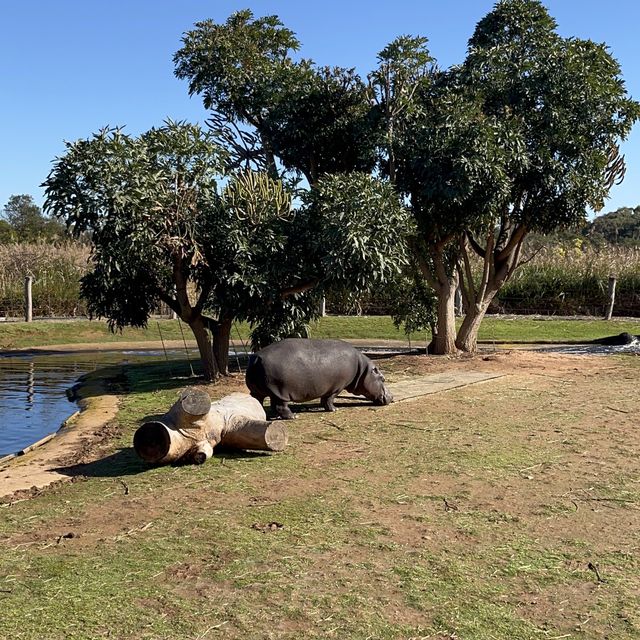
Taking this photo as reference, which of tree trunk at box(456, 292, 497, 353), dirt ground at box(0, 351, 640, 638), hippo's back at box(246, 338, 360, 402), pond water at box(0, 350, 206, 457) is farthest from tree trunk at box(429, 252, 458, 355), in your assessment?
hippo's back at box(246, 338, 360, 402)

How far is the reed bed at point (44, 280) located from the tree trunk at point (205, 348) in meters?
14.0

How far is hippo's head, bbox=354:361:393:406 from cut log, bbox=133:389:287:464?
2.56m

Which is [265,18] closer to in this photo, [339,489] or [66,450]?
[66,450]

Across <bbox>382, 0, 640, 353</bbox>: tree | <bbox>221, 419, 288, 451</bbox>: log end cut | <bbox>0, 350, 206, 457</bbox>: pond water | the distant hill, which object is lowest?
<bbox>0, 350, 206, 457</bbox>: pond water

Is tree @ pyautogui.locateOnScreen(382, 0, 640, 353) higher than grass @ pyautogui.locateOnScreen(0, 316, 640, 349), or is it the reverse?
tree @ pyautogui.locateOnScreen(382, 0, 640, 353)

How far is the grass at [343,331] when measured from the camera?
23.3 m

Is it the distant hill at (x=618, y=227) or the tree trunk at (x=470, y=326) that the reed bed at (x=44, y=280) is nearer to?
the tree trunk at (x=470, y=326)

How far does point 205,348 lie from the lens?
1341 centimetres

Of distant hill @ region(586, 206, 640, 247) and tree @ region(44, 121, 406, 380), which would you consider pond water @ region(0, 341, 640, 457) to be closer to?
tree @ region(44, 121, 406, 380)

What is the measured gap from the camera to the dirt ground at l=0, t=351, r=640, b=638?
4984 mm

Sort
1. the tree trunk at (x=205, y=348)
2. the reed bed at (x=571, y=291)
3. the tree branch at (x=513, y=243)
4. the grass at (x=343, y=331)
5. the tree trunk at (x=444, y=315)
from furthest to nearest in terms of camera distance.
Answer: the reed bed at (x=571, y=291), the grass at (x=343, y=331), the tree trunk at (x=444, y=315), the tree branch at (x=513, y=243), the tree trunk at (x=205, y=348)

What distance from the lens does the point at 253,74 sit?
1523 centimetres

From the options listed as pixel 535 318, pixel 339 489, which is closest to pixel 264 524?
pixel 339 489

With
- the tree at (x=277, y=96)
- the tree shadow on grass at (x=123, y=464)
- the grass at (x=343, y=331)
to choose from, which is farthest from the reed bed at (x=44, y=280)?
the tree shadow on grass at (x=123, y=464)
